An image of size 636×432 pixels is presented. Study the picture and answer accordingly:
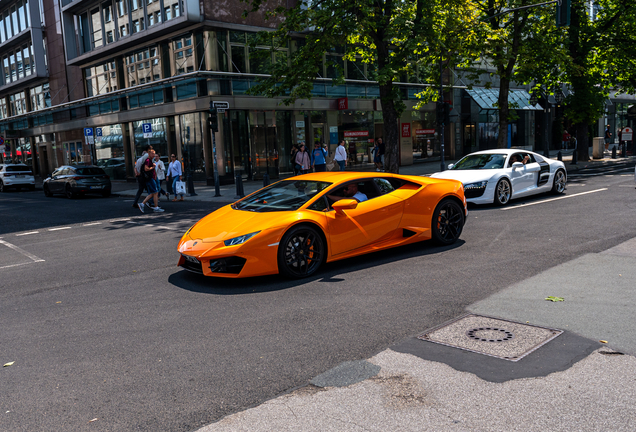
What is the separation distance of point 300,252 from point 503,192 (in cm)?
799

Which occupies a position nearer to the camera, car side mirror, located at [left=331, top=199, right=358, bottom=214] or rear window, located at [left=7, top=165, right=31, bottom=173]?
car side mirror, located at [left=331, top=199, right=358, bottom=214]

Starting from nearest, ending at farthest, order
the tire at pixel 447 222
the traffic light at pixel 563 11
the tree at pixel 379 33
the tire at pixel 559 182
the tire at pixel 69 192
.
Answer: the tire at pixel 447 222
the tire at pixel 559 182
the traffic light at pixel 563 11
the tree at pixel 379 33
the tire at pixel 69 192

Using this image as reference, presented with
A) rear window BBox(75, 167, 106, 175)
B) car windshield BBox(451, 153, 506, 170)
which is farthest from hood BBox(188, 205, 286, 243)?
rear window BBox(75, 167, 106, 175)

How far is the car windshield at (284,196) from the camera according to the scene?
292 inches

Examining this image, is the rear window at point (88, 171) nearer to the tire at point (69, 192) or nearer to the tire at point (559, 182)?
the tire at point (69, 192)

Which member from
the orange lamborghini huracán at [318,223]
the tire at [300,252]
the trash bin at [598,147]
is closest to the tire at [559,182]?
the orange lamborghini huracán at [318,223]

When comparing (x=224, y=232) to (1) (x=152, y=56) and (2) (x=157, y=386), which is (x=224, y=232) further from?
(1) (x=152, y=56)

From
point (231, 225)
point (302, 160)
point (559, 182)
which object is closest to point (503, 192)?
point (559, 182)

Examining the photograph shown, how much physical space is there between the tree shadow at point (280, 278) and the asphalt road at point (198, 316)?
0.09 ft

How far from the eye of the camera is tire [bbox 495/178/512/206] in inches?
519

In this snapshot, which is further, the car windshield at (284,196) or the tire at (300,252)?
the car windshield at (284,196)

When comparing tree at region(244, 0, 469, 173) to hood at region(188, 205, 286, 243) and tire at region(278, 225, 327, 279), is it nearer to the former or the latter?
hood at region(188, 205, 286, 243)

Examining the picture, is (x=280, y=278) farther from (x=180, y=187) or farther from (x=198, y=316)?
(x=180, y=187)

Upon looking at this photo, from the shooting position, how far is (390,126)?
1988 centimetres
